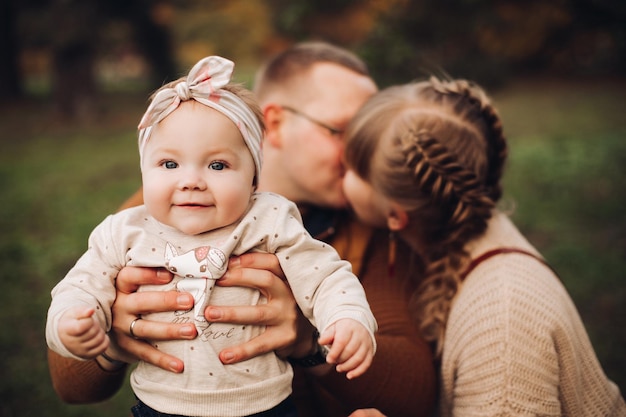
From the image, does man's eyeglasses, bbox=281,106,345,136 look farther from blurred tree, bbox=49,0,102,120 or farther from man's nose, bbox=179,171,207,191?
blurred tree, bbox=49,0,102,120

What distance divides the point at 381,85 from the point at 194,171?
5.26 metres

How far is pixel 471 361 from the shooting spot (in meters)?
2.20

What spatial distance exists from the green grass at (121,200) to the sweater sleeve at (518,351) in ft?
7.18

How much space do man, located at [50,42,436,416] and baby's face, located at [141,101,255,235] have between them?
0.18 metres

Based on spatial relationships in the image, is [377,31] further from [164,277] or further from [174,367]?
[174,367]

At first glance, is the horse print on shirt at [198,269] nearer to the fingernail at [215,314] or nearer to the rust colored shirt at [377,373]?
the fingernail at [215,314]

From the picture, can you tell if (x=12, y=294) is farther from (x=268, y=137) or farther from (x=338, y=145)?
(x=338, y=145)

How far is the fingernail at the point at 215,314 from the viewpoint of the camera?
1.76 meters

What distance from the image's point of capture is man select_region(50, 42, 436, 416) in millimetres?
1823

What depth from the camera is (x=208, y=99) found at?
1.82 meters

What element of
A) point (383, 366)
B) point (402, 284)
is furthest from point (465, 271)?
point (383, 366)

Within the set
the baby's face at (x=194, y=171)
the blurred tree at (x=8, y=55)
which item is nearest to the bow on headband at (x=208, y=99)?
the baby's face at (x=194, y=171)

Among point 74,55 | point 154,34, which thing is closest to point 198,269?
point 74,55

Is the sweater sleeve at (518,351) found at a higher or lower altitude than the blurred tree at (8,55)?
higher
